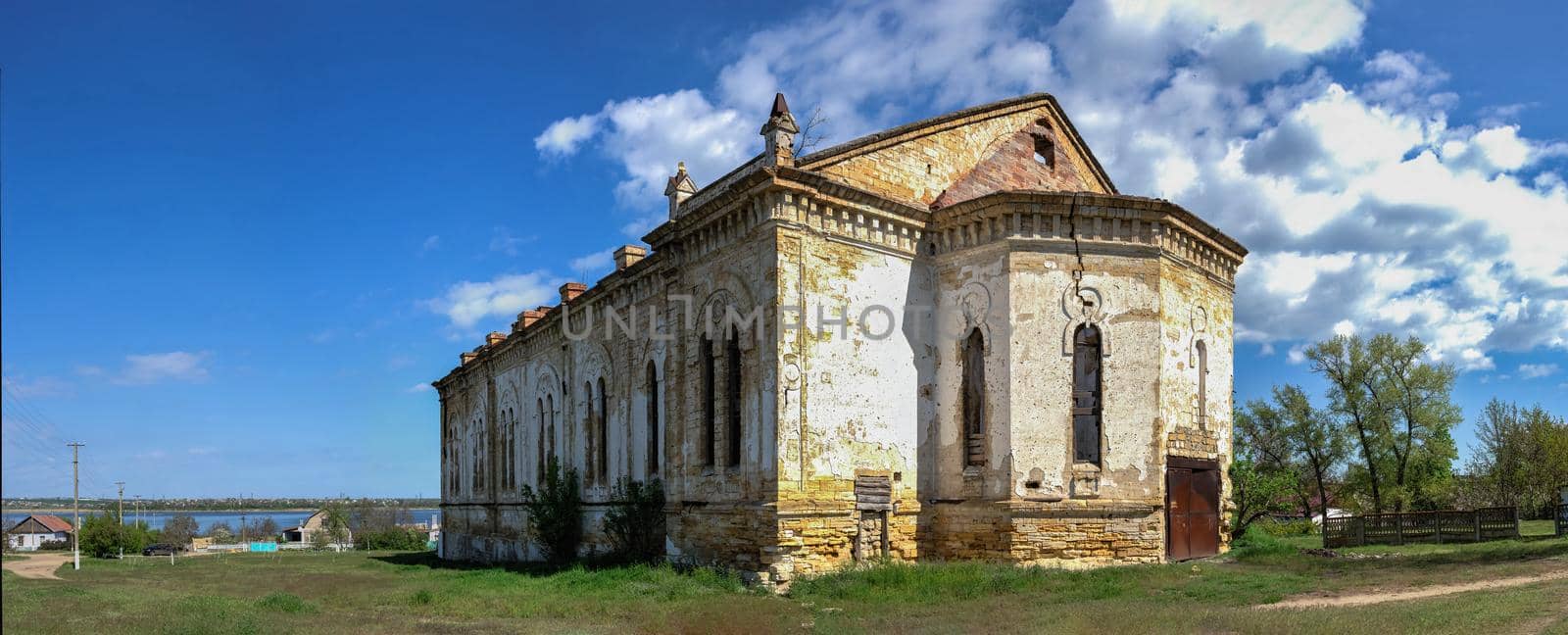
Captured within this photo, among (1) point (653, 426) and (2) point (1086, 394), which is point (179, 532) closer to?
(1) point (653, 426)

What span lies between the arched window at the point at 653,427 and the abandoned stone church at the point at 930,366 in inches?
62.2

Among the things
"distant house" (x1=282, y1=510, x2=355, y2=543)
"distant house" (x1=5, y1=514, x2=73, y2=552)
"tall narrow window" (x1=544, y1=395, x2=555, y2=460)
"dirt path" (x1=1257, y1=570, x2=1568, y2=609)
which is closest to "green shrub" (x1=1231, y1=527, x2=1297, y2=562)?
"dirt path" (x1=1257, y1=570, x2=1568, y2=609)

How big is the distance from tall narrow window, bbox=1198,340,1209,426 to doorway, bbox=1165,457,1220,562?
0.87 meters

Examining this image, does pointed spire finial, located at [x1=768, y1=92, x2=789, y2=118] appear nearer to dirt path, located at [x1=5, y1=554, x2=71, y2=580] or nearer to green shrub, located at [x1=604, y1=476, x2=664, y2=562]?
green shrub, located at [x1=604, y1=476, x2=664, y2=562]

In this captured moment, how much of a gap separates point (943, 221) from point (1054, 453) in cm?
466

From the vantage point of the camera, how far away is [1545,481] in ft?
116

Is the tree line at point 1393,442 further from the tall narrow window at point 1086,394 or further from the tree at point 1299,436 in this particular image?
the tall narrow window at point 1086,394

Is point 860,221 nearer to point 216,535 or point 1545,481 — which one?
point 1545,481

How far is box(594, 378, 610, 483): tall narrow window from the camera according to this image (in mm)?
24039

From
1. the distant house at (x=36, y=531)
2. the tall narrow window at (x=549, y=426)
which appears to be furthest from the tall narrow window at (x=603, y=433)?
the distant house at (x=36, y=531)

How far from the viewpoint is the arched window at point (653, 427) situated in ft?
69.1

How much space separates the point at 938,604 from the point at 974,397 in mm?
4752

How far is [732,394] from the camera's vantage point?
707 inches

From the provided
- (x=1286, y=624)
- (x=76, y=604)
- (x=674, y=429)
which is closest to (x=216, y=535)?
(x=76, y=604)
